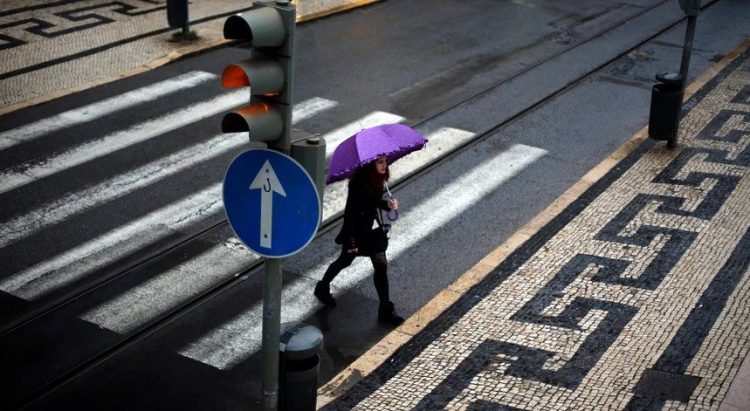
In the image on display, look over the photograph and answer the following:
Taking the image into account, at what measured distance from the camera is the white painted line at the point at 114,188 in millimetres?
11859

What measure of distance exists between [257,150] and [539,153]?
A: 885 cm

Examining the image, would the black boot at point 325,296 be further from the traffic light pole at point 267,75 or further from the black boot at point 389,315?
the traffic light pole at point 267,75

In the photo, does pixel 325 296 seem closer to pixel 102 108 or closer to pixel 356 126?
pixel 356 126

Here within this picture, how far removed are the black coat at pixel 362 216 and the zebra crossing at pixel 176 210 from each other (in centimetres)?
83

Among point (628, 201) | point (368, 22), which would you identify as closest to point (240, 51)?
point (368, 22)

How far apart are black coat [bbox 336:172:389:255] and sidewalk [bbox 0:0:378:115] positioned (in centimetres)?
700

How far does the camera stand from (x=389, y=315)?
33.6ft

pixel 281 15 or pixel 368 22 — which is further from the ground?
pixel 281 15

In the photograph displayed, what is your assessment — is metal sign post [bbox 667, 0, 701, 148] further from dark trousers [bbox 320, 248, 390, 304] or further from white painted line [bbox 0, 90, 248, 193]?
dark trousers [bbox 320, 248, 390, 304]

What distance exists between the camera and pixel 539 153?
14.8m

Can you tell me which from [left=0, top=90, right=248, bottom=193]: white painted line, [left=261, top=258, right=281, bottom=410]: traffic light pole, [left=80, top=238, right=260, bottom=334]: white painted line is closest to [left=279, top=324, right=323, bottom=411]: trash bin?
[left=261, top=258, right=281, bottom=410]: traffic light pole

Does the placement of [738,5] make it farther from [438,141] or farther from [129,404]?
[129,404]

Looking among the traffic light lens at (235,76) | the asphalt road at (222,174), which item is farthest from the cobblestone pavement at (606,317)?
the traffic light lens at (235,76)

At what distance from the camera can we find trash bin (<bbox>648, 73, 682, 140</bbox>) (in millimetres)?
14641
